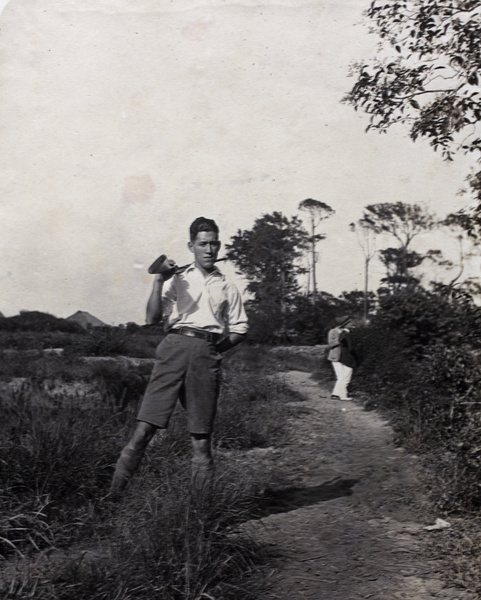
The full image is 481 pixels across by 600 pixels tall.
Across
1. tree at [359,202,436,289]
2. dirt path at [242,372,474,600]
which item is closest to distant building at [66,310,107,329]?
tree at [359,202,436,289]

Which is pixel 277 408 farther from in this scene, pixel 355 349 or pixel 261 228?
pixel 261 228

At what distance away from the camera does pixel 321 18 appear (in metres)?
6.98

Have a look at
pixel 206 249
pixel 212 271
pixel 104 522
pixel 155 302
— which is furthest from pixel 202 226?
pixel 104 522

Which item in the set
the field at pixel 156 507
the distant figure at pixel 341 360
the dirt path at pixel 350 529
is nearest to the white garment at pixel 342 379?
the distant figure at pixel 341 360

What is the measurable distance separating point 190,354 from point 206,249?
2.25 ft

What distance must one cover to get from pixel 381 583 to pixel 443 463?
6.76 feet

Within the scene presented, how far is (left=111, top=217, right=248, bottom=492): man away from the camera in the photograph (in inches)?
145

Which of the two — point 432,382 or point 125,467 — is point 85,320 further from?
point 125,467

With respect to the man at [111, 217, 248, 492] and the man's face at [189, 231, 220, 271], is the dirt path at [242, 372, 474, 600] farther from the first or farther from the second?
the man's face at [189, 231, 220, 271]

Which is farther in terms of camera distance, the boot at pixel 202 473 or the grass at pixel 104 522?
the boot at pixel 202 473

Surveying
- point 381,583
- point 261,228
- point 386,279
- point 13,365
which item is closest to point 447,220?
point 386,279

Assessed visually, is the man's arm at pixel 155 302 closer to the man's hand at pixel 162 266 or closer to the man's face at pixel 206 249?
the man's hand at pixel 162 266

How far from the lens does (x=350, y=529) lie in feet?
12.6

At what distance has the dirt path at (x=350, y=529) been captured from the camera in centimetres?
295
